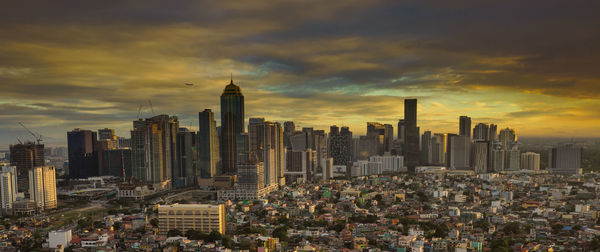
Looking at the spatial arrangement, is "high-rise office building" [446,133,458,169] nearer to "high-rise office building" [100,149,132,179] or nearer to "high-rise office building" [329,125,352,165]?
"high-rise office building" [329,125,352,165]

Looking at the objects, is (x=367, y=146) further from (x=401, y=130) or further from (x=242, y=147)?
(x=242, y=147)

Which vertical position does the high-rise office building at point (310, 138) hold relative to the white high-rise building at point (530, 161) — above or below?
above

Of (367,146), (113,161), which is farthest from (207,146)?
(367,146)

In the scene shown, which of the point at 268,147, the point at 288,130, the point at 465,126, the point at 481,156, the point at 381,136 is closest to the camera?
the point at 268,147

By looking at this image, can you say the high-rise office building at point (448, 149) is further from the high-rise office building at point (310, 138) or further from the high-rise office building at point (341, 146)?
the high-rise office building at point (310, 138)

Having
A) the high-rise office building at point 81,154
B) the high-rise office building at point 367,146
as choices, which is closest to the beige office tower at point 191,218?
the high-rise office building at point 81,154
